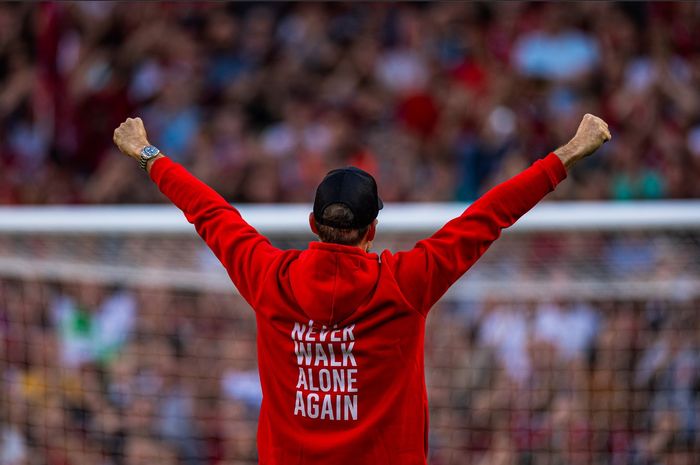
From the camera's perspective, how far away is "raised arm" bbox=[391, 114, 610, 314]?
2283 mm

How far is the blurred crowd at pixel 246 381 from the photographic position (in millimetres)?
5188

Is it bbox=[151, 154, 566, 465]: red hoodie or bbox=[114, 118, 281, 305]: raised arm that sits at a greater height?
bbox=[114, 118, 281, 305]: raised arm

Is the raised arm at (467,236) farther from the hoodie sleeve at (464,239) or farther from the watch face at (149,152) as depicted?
the watch face at (149,152)

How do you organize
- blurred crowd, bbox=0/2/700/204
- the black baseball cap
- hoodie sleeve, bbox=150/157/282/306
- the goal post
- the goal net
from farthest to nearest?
1. blurred crowd, bbox=0/2/700/204
2. the goal net
3. the goal post
4. hoodie sleeve, bbox=150/157/282/306
5. the black baseball cap

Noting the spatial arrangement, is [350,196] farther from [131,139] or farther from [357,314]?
[131,139]

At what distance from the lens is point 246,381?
552 cm

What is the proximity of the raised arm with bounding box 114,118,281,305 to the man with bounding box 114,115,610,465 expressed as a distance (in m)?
0.01

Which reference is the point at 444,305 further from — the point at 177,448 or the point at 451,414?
the point at 177,448

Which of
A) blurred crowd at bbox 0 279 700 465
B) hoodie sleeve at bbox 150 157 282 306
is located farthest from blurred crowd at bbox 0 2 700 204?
hoodie sleeve at bbox 150 157 282 306

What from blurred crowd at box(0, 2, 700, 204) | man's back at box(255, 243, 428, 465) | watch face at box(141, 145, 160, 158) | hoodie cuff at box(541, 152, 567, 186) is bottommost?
man's back at box(255, 243, 428, 465)

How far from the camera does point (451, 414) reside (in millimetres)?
5375

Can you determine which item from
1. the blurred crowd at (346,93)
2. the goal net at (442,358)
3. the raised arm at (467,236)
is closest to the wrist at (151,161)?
the raised arm at (467,236)

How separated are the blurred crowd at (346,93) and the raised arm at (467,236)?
15.0 feet

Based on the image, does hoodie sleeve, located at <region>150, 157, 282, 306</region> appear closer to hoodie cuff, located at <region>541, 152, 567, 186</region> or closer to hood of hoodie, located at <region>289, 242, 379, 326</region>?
hood of hoodie, located at <region>289, 242, 379, 326</region>
